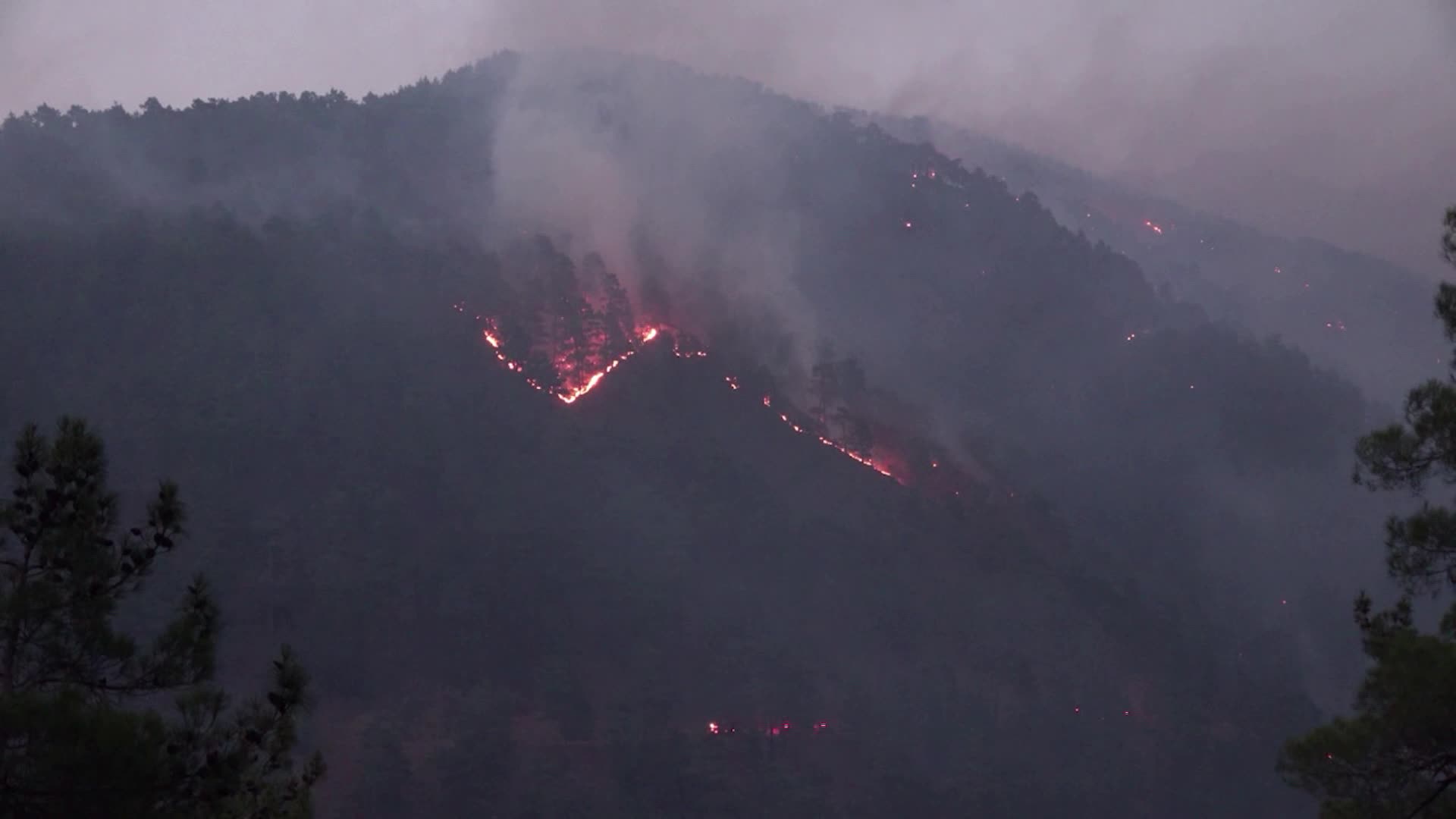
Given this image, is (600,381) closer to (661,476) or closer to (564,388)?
(564,388)

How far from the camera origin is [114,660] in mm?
9578

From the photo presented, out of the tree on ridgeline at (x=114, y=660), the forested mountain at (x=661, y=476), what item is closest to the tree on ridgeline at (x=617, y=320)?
the forested mountain at (x=661, y=476)

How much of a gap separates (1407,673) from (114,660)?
11.7 meters

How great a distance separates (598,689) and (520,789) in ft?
28.9

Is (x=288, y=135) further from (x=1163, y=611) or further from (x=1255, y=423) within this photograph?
(x=1255, y=423)

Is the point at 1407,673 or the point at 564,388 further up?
the point at 564,388

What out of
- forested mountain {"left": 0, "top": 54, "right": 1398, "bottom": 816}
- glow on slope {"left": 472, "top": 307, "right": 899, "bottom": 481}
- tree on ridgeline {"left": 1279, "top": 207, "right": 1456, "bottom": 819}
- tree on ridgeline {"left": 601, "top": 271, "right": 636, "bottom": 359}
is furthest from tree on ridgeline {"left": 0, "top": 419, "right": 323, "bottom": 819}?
tree on ridgeline {"left": 601, "top": 271, "right": 636, "bottom": 359}

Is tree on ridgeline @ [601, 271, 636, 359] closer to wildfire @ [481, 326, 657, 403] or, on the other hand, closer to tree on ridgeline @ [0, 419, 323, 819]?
wildfire @ [481, 326, 657, 403]

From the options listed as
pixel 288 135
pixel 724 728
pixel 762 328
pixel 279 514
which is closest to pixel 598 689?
pixel 724 728

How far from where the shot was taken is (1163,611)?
75.5 meters

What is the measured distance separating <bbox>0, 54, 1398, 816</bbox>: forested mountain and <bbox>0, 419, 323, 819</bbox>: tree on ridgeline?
3757 cm

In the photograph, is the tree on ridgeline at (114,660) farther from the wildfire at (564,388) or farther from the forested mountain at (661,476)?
the wildfire at (564,388)

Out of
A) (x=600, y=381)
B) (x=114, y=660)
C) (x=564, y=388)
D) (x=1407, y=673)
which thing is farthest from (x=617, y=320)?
(x=1407, y=673)

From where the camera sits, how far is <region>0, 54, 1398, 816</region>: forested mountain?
175 ft
